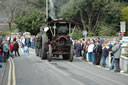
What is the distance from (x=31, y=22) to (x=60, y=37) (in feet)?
110

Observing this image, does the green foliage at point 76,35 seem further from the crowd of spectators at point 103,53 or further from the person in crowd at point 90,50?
the person in crowd at point 90,50

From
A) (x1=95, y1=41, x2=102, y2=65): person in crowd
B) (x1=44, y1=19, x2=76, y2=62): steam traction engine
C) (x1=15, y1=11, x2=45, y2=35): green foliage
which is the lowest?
(x1=95, y1=41, x2=102, y2=65): person in crowd

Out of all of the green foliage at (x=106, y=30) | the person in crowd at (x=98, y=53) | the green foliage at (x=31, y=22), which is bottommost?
the person in crowd at (x=98, y=53)

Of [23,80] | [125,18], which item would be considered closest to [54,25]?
[23,80]

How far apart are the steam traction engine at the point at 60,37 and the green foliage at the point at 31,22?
31.3 metres

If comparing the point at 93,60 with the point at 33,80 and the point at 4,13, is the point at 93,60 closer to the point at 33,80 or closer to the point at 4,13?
the point at 33,80

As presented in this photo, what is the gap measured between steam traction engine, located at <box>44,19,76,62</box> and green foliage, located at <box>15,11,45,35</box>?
1230 inches

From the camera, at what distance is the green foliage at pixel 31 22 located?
55.0m

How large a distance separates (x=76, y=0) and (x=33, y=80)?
42.8 meters

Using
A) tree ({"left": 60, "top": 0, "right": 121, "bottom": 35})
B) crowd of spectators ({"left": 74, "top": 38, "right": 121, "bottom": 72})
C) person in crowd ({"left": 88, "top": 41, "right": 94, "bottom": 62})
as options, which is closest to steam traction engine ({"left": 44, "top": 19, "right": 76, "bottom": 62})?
person in crowd ({"left": 88, "top": 41, "right": 94, "bottom": 62})

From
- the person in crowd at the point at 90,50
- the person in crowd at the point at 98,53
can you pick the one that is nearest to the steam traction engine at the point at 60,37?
the person in crowd at the point at 90,50

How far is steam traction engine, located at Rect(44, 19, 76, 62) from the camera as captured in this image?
76.2 ft

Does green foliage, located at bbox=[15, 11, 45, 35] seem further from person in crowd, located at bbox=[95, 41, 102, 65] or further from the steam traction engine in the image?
Result: person in crowd, located at bbox=[95, 41, 102, 65]

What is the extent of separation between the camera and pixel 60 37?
2302 cm
